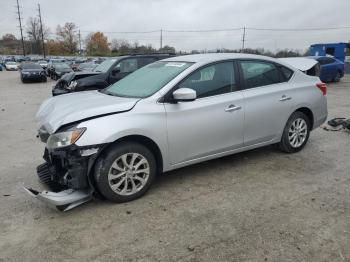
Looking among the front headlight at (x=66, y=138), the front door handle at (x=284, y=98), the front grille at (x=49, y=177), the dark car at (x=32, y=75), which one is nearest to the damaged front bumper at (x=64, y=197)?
the front grille at (x=49, y=177)

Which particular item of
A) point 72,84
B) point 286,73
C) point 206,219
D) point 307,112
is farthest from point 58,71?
point 206,219

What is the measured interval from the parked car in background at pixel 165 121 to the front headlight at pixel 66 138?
10 mm

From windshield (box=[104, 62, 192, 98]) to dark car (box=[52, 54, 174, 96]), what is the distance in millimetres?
5400

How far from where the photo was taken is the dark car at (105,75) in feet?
33.3

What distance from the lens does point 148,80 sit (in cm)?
455

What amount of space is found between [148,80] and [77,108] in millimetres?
1093

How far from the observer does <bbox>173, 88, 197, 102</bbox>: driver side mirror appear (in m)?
3.89

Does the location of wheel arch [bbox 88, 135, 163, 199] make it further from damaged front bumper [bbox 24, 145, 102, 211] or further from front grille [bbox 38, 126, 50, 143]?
front grille [bbox 38, 126, 50, 143]

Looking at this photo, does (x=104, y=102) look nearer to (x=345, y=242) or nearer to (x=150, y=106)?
(x=150, y=106)

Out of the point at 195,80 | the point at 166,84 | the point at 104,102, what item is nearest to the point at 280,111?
the point at 195,80

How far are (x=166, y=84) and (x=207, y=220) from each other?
1.69 meters

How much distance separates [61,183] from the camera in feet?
12.4

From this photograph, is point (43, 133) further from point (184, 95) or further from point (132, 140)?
point (184, 95)

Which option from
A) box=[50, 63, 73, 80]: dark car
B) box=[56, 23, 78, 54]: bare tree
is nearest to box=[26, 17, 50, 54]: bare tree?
box=[56, 23, 78, 54]: bare tree
